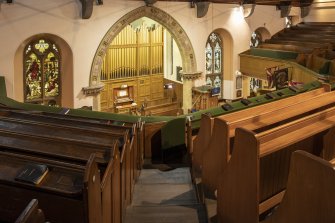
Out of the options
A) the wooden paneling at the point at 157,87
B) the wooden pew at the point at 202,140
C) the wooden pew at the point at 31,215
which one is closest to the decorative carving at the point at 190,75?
the wooden paneling at the point at 157,87

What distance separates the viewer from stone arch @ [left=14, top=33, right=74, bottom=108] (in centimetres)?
998

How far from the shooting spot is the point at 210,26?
1294cm

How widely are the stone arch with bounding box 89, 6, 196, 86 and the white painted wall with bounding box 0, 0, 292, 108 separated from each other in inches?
4.6

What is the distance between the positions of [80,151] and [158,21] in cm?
947

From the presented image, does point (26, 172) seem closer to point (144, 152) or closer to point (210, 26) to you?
point (144, 152)

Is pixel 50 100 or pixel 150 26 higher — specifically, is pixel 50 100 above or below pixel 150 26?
below

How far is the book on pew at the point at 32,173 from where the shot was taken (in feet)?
7.04

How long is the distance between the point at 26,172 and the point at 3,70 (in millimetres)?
7664

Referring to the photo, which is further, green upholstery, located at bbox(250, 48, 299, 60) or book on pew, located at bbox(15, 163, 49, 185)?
green upholstery, located at bbox(250, 48, 299, 60)

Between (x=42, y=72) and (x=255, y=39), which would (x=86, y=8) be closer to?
(x=42, y=72)

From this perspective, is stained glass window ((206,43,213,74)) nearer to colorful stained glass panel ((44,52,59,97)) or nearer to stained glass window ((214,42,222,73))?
stained glass window ((214,42,222,73))

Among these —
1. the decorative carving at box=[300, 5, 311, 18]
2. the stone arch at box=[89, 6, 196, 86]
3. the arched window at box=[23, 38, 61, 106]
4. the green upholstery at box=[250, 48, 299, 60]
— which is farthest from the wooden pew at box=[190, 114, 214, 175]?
the decorative carving at box=[300, 5, 311, 18]

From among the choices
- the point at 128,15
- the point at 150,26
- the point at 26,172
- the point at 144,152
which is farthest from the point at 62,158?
the point at 150,26

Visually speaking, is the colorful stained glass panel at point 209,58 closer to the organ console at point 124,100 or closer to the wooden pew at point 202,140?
the organ console at point 124,100
